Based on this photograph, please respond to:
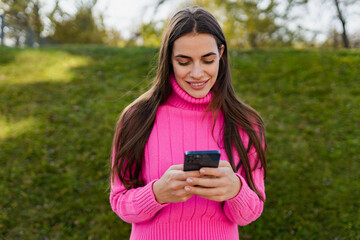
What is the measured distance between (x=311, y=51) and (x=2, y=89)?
24.5ft

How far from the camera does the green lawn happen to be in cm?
398

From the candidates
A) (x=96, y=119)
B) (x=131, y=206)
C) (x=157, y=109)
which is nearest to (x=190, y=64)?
(x=157, y=109)

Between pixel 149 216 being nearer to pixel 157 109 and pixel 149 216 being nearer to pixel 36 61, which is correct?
pixel 157 109

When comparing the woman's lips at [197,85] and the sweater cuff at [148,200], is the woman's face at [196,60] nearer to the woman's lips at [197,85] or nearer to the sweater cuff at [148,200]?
the woman's lips at [197,85]

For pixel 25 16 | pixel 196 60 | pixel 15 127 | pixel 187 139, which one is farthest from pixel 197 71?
pixel 25 16

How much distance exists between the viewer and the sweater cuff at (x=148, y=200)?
168 centimetres

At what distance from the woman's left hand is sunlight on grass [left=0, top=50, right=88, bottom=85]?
6.12m

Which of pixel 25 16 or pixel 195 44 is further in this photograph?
pixel 25 16

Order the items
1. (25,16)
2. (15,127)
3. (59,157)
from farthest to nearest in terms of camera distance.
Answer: (25,16) < (15,127) < (59,157)

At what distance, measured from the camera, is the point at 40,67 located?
758 centimetres

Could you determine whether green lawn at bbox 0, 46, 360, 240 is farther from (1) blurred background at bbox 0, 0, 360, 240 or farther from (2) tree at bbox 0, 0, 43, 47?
(2) tree at bbox 0, 0, 43, 47

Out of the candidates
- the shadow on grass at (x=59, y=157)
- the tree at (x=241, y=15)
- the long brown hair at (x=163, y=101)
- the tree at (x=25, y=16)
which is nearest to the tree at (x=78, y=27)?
the tree at (x=25, y=16)

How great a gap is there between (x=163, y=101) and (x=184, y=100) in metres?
0.14

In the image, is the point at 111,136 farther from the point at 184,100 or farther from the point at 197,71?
the point at 197,71
